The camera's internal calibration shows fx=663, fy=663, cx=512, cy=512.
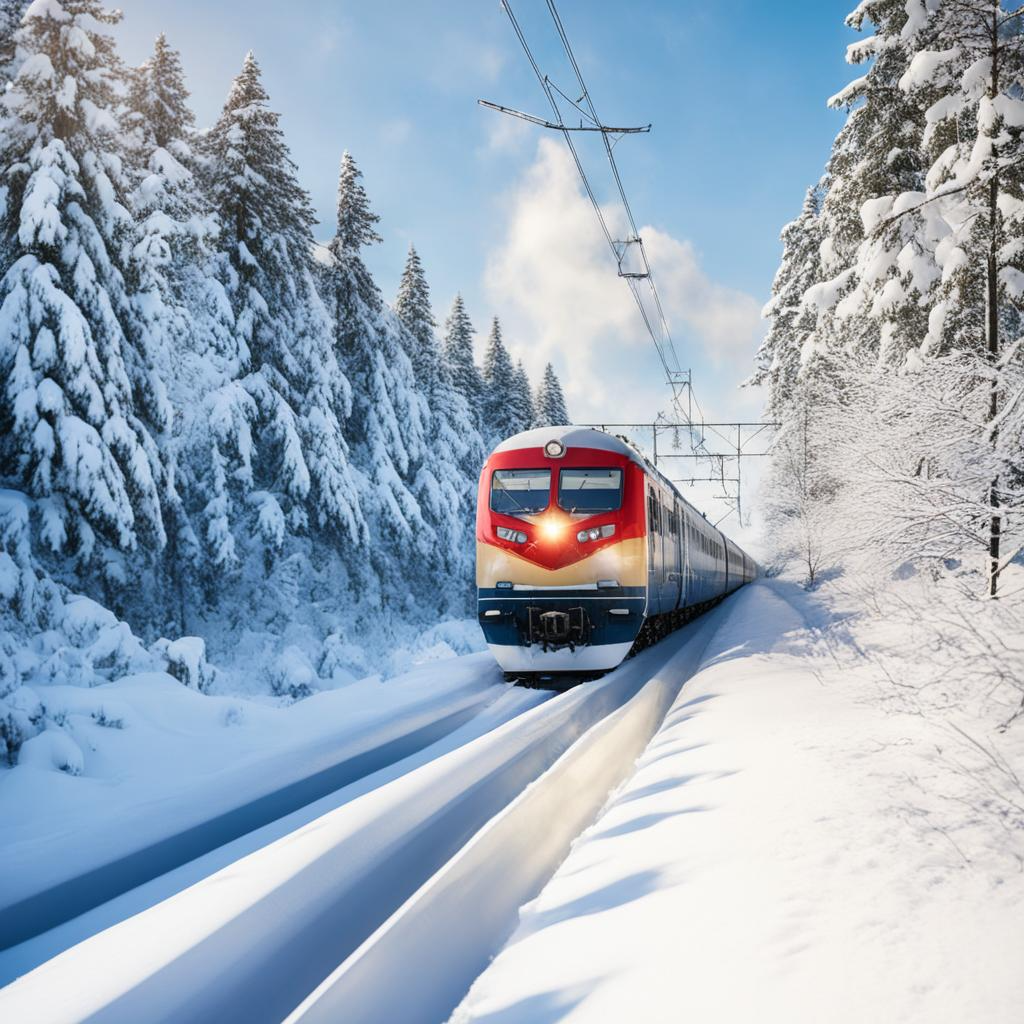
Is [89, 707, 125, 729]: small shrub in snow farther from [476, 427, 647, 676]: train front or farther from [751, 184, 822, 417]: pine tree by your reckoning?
[751, 184, 822, 417]: pine tree

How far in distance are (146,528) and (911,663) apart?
37.9ft

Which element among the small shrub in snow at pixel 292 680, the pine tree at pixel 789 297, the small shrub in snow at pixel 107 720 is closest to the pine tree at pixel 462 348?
the pine tree at pixel 789 297

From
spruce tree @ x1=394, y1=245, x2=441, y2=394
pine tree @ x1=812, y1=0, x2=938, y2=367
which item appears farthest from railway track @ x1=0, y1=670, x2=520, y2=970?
spruce tree @ x1=394, y1=245, x2=441, y2=394

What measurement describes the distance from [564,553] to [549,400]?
102 feet

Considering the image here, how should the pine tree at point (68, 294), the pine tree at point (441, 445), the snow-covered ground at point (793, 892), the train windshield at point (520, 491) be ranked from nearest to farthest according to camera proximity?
the snow-covered ground at point (793, 892) → the train windshield at point (520, 491) → the pine tree at point (68, 294) → the pine tree at point (441, 445)

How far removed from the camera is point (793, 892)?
2396 mm

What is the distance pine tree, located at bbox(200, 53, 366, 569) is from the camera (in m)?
15.0

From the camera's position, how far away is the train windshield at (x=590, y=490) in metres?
9.36

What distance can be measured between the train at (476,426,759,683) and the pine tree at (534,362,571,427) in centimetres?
2868

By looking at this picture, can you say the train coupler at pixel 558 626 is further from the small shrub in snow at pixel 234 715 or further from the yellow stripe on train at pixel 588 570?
the small shrub in snow at pixel 234 715

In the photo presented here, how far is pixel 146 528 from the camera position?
37.6 ft

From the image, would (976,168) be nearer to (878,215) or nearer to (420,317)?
(878,215)

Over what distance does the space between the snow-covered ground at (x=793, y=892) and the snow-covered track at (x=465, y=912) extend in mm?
150

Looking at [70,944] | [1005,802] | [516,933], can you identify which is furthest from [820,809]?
[70,944]
